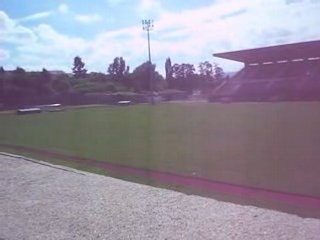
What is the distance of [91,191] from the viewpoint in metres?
10.4

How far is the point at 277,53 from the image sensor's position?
167 ft

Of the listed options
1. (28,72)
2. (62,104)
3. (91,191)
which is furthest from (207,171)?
(62,104)

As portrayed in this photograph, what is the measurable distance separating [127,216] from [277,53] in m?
44.9

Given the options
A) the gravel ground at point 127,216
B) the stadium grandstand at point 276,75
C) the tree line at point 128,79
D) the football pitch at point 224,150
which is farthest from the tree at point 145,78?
the gravel ground at point 127,216

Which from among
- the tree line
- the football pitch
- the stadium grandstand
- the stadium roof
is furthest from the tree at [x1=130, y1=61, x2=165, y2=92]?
the football pitch

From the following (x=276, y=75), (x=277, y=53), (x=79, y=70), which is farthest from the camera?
(x=79, y=70)

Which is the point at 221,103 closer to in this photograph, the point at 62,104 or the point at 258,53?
the point at 258,53

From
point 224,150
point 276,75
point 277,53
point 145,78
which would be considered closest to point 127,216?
point 224,150

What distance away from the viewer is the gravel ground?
690cm

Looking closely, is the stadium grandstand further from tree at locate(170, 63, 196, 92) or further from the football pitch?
the football pitch

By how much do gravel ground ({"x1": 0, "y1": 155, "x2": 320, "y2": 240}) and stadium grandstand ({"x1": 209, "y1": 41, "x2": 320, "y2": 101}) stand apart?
3589 centimetres

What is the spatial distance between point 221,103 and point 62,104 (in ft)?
53.7

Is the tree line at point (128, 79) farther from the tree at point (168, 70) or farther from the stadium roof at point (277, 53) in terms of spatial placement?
the stadium roof at point (277, 53)

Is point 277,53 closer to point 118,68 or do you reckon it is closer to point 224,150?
point 118,68
